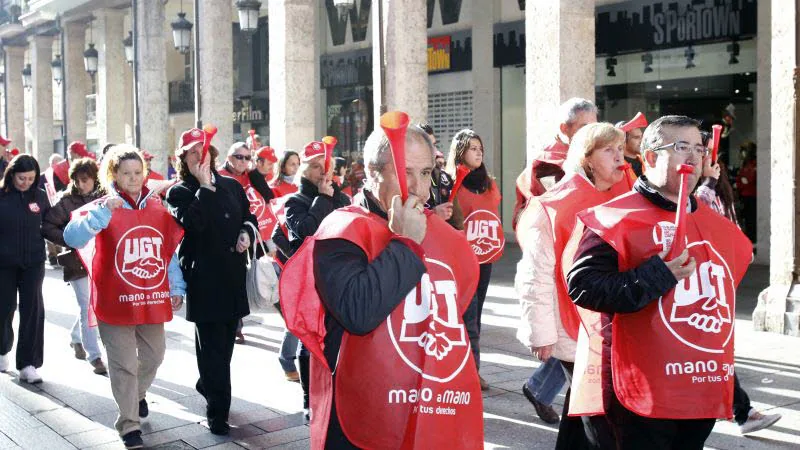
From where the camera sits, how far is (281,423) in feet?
21.9

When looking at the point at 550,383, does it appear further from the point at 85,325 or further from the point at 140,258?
the point at 85,325

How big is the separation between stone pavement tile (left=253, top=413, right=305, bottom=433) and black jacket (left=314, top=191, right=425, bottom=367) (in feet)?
11.9

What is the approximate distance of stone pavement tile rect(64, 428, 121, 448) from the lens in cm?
636

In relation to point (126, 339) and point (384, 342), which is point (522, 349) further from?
point (384, 342)

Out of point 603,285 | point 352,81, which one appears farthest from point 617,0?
point 603,285

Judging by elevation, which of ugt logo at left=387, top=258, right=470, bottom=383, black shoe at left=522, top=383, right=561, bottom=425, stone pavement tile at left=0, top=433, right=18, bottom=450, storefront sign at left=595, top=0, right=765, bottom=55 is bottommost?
stone pavement tile at left=0, top=433, right=18, bottom=450

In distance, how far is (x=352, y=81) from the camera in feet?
74.5

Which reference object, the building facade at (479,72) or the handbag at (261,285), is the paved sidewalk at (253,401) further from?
the building facade at (479,72)

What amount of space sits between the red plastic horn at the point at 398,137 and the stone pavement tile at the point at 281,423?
12.5 feet

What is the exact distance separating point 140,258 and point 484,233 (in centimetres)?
275

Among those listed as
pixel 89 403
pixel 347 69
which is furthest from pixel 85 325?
pixel 347 69

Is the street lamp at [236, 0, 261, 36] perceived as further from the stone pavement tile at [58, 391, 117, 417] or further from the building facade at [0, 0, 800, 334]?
the stone pavement tile at [58, 391, 117, 417]

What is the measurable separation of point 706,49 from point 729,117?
1032 millimetres

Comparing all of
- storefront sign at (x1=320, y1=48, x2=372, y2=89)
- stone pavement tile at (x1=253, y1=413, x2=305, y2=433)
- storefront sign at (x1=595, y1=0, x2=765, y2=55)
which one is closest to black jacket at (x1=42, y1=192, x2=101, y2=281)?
stone pavement tile at (x1=253, y1=413, x2=305, y2=433)
